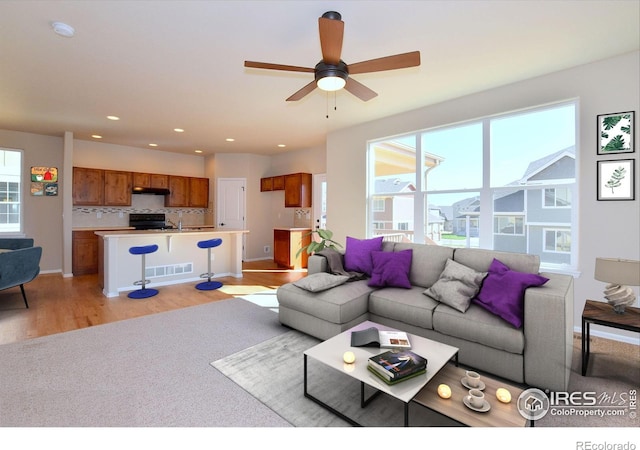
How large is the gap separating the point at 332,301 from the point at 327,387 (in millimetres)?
802

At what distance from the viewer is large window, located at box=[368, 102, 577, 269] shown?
11.1ft

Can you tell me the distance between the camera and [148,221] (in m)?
6.92

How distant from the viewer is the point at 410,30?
250 centimetres

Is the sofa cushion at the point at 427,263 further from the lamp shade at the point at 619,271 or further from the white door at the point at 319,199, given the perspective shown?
the white door at the point at 319,199

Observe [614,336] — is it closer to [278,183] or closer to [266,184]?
[278,183]

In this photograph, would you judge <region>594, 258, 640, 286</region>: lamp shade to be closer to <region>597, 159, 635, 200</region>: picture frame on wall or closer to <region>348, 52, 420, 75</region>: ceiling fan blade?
<region>597, 159, 635, 200</region>: picture frame on wall

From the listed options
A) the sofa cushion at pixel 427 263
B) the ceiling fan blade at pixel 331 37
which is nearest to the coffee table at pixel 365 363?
the sofa cushion at pixel 427 263

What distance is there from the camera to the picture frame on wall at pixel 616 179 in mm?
2922

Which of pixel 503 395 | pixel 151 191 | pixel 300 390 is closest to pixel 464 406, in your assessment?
pixel 503 395

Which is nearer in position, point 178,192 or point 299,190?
point 299,190

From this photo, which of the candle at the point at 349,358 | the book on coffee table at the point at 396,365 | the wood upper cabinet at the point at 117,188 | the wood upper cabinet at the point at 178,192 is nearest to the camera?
the book on coffee table at the point at 396,365

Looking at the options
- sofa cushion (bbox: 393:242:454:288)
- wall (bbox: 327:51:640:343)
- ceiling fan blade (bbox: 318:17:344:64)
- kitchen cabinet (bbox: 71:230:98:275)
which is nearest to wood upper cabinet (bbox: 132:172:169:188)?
kitchen cabinet (bbox: 71:230:98:275)

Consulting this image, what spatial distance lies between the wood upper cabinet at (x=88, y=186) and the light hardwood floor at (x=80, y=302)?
1569 millimetres

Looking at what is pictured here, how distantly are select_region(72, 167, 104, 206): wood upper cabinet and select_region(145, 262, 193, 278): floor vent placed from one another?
2638 mm
